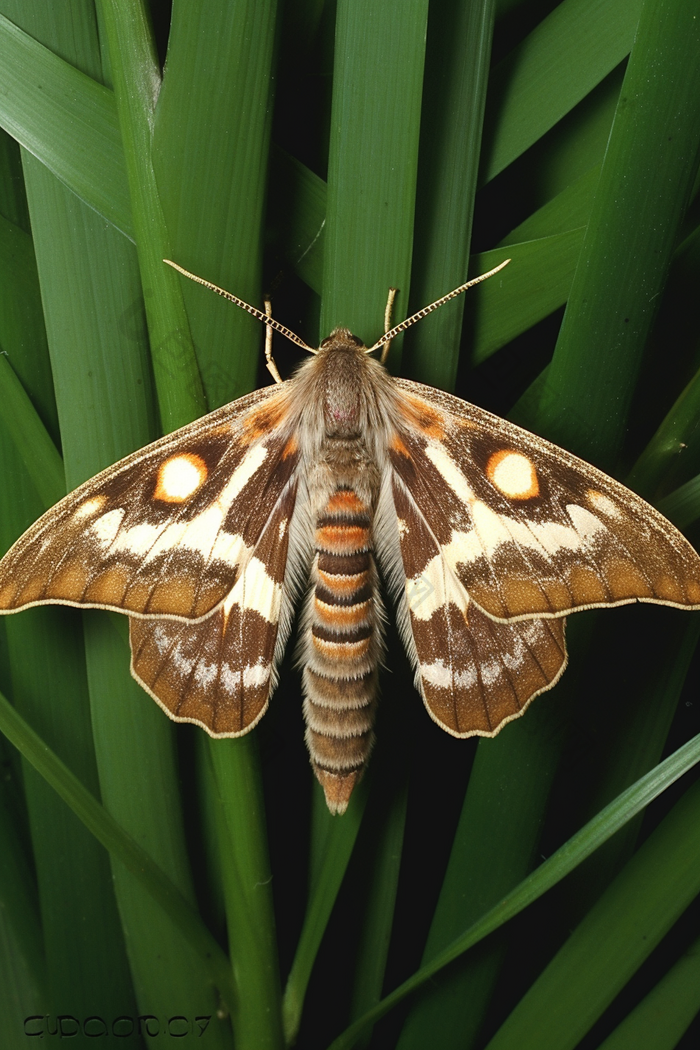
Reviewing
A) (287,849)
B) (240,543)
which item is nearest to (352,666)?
(240,543)

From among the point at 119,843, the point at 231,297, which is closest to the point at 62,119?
the point at 231,297

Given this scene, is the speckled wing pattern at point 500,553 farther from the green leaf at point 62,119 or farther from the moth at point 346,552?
the green leaf at point 62,119

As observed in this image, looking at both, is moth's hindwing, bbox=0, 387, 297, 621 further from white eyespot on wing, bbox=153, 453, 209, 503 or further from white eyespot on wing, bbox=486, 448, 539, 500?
white eyespot on wing, bbox=486, 448, 539, 500

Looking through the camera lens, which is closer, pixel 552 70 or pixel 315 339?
pixel 552 70

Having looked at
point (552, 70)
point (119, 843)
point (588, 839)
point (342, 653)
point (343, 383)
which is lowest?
point (588, 839)

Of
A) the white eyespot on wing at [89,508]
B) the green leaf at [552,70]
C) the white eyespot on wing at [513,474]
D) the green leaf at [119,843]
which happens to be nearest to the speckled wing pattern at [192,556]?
the white eyespot on wing at [89,508]

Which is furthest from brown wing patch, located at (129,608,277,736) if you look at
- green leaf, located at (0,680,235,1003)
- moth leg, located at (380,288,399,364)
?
moth leg, located at (380,288,399,364)

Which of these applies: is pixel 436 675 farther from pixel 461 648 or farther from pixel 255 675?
pixel 255 675

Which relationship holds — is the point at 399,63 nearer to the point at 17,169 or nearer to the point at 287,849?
the point at 17,169
